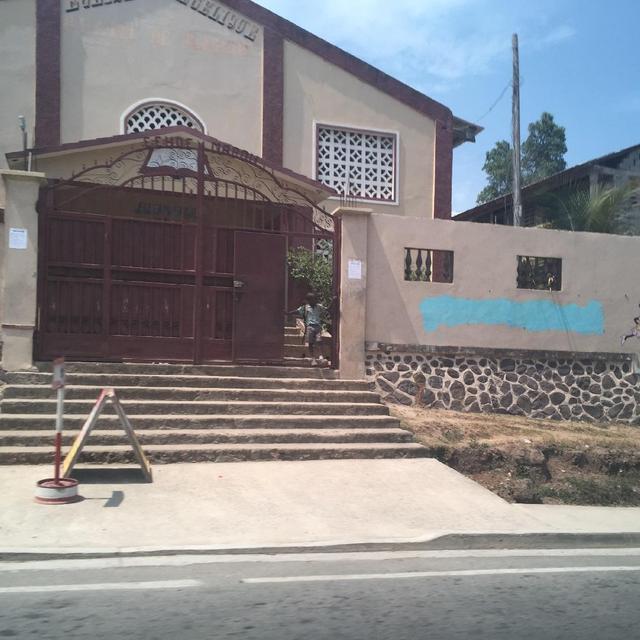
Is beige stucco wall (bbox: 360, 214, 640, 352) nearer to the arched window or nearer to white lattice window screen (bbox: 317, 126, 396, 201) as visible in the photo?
white lattice window screen (bbox: 317, 126, 396, 201)

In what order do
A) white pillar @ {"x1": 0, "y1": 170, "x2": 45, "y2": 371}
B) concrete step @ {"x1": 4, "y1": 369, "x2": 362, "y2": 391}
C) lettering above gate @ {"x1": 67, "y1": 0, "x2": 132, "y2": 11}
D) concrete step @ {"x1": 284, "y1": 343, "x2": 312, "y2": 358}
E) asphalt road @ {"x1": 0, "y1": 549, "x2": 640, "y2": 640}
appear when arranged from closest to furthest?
asphalt road @ {"x1": 0, "y1": 549, "x2": 640, "y2": 640} < concrete step @ {"x1": 4, "y1": 369, "x2": 362, "y2": 391} < white pillar @ {"x1": 0, "y1": 170, "x2": 45, "y2": 371} < concrete step @ {"x1": 284, "y1": 343, "x2": 312, "y2": 358} < lettering above gate @ {"x1": 67, "y1": 0, "x2": 132, "y2": 11}

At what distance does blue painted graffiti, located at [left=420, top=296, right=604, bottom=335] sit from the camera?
1116cm

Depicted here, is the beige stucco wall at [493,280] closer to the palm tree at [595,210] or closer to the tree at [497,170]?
the palm tree at [595,210]

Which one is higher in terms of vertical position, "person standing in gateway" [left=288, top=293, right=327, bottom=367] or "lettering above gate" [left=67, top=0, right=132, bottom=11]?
"lettering above gate" [left=67, top=0, right=132, bottom=11]

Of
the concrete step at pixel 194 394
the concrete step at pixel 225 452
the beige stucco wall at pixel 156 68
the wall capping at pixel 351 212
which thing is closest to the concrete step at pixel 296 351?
the concrete step at pixel 194 394

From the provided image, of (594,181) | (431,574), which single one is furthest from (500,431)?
(594,181)

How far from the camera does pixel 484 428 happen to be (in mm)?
9977

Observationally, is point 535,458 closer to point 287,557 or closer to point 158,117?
point 287,557

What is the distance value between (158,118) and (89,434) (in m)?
9.36

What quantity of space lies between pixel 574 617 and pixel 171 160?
8.64 m

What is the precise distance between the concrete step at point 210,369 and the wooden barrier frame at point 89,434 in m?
2.33

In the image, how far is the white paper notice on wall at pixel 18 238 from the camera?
31.5 feet

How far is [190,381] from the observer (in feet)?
31.6

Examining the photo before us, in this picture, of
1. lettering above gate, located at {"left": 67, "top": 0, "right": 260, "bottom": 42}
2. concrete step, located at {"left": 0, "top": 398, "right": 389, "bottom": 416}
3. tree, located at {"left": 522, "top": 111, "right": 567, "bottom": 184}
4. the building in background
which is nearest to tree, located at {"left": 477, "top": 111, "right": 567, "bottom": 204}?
tree, located at {"left": 522, "top": 111, "right": 567, "bottom": 184}
